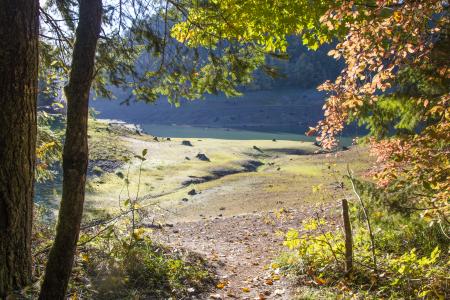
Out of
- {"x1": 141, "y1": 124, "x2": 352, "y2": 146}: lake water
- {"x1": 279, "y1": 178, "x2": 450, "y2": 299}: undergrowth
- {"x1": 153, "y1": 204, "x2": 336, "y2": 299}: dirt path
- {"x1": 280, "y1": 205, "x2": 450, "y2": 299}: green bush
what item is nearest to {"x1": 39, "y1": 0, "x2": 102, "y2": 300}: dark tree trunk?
{"x1": 153, "y1": 204, "x2": 336, "y2": 299}: dirt path

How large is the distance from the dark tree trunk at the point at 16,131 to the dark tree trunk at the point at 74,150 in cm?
38

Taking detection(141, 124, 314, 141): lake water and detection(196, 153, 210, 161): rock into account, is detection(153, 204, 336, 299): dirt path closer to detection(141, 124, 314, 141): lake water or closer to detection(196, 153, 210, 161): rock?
detection(196, 153, 210, 161): rock

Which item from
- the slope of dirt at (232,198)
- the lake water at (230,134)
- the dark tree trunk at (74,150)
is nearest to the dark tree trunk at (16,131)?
the dark tree trunk at (74,150)

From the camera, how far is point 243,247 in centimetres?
1154

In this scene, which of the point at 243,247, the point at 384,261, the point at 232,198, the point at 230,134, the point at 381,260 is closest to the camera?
the point at 384,261

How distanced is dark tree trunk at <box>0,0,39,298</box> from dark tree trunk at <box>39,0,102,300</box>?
1.25 feet

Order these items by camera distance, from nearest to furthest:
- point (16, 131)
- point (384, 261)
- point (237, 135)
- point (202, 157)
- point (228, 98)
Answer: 1. point (16, 131)
2. point (384, 261)
3. point (228, 98)
4. point (202, 157)
5. point (237, 135)

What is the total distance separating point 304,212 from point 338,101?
11584mm

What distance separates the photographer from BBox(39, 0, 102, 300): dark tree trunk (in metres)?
4.20

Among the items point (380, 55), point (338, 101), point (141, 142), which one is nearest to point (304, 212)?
point (338, 101)

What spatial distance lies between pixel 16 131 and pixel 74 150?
0.58m

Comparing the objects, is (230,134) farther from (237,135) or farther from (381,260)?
(381,260)

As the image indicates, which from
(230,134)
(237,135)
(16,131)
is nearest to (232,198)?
(16,131)

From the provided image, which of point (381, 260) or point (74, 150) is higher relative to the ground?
point (74, 150)
